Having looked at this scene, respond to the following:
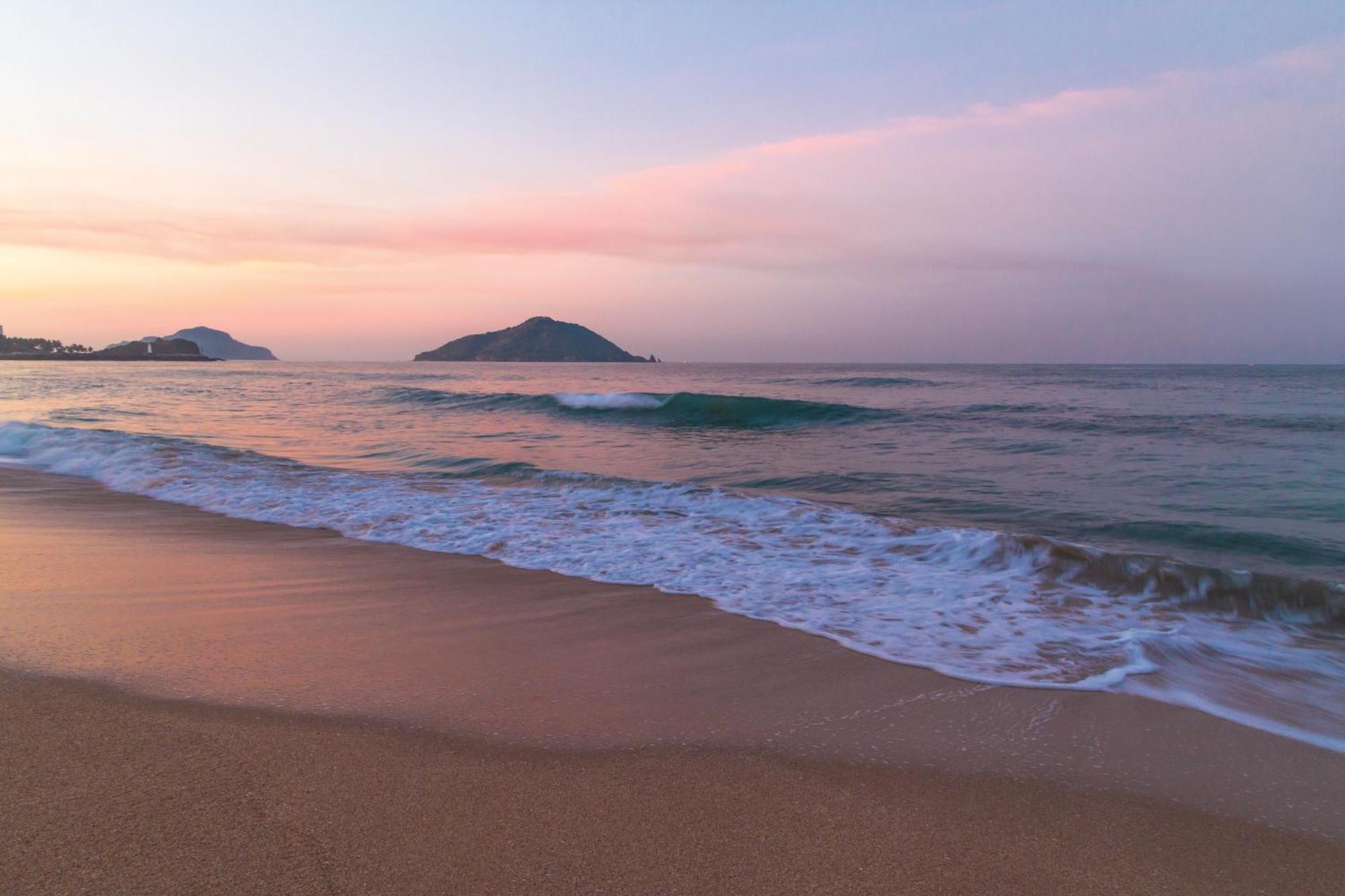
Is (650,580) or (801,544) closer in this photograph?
(650,580)

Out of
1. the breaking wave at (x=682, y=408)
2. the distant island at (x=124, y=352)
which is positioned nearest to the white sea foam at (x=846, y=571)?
the breaking wave at (x=682, y=408)

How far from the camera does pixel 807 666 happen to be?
3688 mm

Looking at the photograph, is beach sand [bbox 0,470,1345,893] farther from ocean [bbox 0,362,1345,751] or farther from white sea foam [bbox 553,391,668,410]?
white sea foam [bbox 553,391,668,410]

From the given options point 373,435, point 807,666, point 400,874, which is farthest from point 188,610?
point 373,435

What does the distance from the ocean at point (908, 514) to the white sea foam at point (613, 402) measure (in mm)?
4641

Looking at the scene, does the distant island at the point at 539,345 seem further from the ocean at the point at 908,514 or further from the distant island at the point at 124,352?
the ocean at the point at 908,514

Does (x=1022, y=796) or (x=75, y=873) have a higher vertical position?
(x=75, y=873)

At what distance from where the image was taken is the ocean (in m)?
4.20

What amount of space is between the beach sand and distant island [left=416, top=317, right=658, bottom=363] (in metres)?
126

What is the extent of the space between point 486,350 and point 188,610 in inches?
5264

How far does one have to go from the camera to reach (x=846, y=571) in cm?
564

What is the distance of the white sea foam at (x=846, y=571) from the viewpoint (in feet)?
12.5

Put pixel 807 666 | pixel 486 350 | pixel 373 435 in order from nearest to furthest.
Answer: pixel 807 666
pixel 373 435
pixel 486 350

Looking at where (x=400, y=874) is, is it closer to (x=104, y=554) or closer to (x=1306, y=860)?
(x=1306, y=860)
